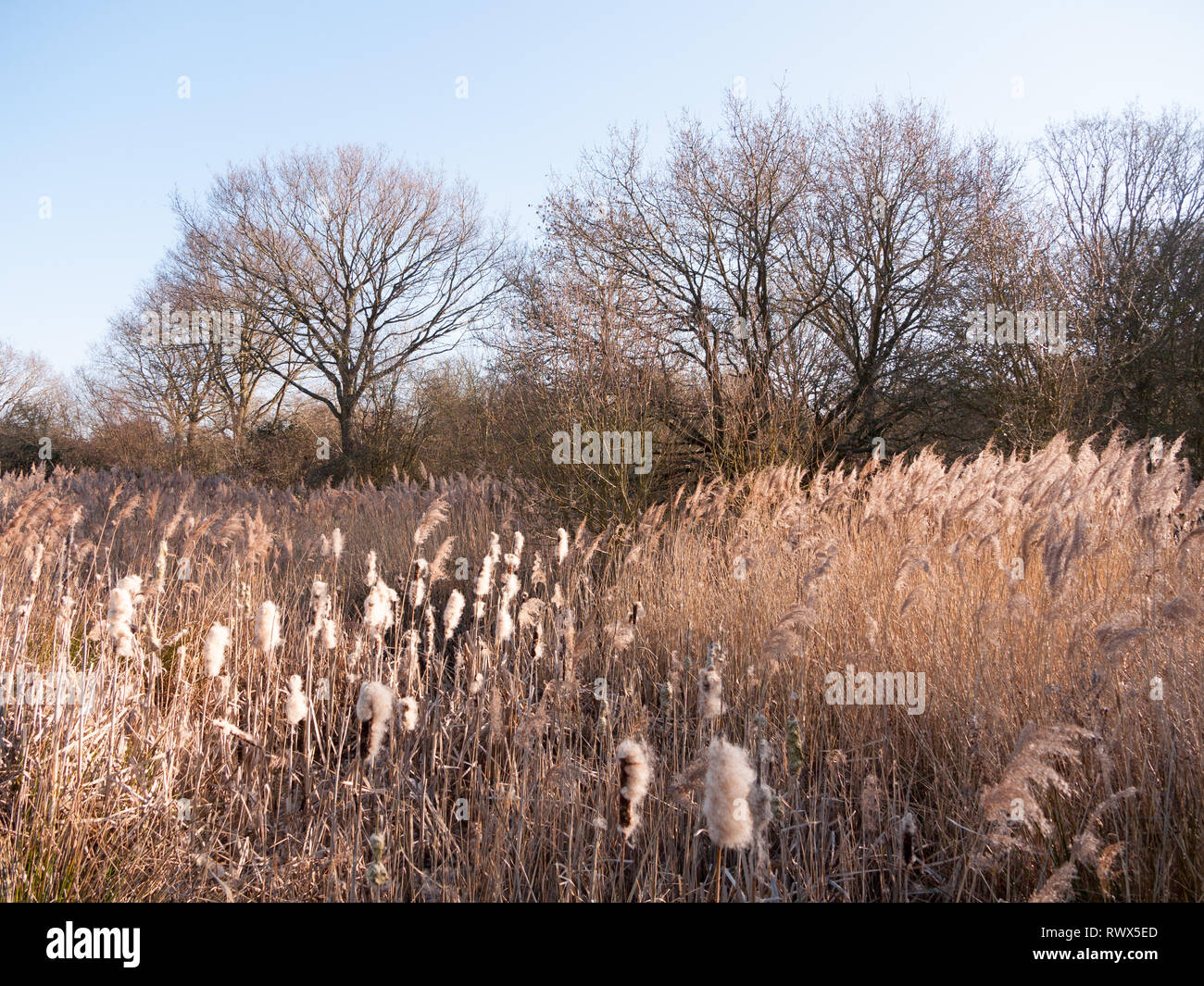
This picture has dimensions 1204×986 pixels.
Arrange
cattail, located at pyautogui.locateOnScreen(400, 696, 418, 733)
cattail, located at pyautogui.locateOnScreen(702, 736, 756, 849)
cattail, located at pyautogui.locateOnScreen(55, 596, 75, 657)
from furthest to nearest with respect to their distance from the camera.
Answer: cattail, located at pyautogui.locateOnScreen(55, 596, 75, 657)
cattail, located at pyautogui.locateOnScreen(400, 696, 418, 733)
cattail, located at pyautogui.locateOnScreen(702, 736, 756, 849)

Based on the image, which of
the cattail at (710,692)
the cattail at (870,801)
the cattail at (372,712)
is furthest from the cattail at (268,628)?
the cattail at (870,801)

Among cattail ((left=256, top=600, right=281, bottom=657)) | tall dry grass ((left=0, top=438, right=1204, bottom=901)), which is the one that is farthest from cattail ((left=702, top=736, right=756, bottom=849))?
cattail ((left=256, top=600, right=281, bottom=657))

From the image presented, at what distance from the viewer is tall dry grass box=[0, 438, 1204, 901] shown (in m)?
1.93

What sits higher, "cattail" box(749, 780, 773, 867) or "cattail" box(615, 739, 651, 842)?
"cattail" box(615, 739, 651, 842)

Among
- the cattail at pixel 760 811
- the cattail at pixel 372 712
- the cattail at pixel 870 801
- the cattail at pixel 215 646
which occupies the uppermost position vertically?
the cattail at pixel 215 646

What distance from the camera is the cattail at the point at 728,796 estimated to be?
1215 millimetres

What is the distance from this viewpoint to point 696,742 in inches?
114

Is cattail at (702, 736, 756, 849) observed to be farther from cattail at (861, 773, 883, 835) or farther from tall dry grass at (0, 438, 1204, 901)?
cattail at (861, 773, 883, 835)

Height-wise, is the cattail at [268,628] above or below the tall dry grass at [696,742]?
above

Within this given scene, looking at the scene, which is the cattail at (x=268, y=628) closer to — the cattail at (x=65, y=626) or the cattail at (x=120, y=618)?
the cattail at (x=120, y=618)

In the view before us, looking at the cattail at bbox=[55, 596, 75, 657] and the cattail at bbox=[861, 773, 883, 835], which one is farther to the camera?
the cattail at bbox=[55, 596, 75, 657]

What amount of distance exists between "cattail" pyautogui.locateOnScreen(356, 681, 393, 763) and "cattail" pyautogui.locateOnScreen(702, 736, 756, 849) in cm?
71

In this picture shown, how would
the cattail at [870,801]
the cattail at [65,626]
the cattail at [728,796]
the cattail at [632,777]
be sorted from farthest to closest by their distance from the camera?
1. the cattail at [65,626]
2. the cattail at [870,801]
3. the cattail at [632,777]
4. the cattail at [728,796]
